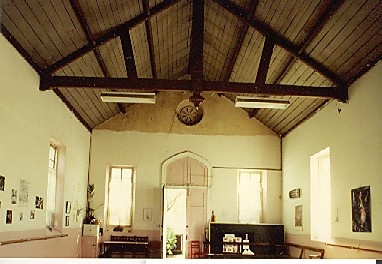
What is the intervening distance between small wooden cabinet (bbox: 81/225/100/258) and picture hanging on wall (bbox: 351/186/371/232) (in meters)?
5.93

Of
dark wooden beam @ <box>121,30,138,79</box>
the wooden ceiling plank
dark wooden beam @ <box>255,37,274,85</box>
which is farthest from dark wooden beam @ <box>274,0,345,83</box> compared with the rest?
dark wooden beam @ <box>121,30,138,79</box>

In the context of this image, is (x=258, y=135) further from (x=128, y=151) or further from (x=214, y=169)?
(x=128, y=151)

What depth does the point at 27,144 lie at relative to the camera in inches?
276

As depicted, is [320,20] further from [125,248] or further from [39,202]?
[125,248]

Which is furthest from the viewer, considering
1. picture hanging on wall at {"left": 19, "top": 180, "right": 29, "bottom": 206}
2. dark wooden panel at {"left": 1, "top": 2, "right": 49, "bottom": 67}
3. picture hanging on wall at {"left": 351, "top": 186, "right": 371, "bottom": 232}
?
picture hanging on wall at {"left": 351, "top": 186, "right": 371, "bottom": 232}

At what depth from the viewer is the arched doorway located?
40.4 feet

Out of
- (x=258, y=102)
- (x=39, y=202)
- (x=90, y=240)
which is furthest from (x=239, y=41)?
(x=90, y=240)

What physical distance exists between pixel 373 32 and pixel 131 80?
137 inches

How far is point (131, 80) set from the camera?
7.96 meters

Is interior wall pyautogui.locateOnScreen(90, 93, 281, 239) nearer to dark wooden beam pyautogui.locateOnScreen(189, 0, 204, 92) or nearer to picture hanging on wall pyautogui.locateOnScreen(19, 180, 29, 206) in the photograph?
dark wooden beam pyautogui.locateOnScreen(189, 0, 204, 92)

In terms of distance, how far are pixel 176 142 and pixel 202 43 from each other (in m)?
4.64

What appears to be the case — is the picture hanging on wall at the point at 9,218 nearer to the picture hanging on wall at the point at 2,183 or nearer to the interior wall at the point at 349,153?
the picture hanging on wall at the point at 2,183

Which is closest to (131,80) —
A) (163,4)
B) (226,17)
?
(163,4)

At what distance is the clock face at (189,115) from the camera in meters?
12.8
